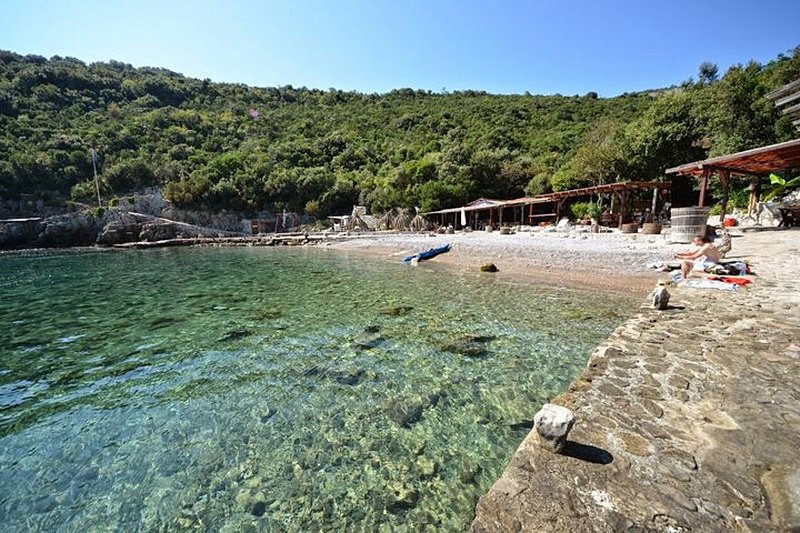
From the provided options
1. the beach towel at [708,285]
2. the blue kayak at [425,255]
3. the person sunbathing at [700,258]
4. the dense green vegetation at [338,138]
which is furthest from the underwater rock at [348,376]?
the dense green vegetation at [338,138]

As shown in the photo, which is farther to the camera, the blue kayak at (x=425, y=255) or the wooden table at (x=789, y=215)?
the blue kayak at (x=425, y=255)

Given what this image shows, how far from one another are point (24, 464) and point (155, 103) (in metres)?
96.8

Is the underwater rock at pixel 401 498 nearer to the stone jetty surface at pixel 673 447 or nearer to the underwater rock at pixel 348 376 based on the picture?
the stone jetty surface at pixel 673 447

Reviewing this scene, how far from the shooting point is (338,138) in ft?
212

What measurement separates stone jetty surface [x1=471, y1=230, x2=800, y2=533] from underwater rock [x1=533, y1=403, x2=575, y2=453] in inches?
2.9

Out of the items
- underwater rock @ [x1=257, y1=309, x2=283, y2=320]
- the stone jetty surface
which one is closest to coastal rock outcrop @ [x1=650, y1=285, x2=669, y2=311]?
the stone jetty surface

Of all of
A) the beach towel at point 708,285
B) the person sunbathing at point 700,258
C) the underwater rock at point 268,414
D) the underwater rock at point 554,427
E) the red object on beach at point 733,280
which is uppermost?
Answer: the person sunbathing at point 700,258

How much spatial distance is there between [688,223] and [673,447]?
50.8ft

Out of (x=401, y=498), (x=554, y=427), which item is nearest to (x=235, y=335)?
(x=401, y=498)

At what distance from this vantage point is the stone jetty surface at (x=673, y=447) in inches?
84.4

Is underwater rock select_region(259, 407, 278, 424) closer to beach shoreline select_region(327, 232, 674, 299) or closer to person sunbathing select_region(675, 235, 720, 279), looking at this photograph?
person sunbathing select_region(675, 235, 720, 279)

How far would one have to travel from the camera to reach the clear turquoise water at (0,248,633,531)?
3.29 m

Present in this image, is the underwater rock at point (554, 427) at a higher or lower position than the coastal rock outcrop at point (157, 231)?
lower

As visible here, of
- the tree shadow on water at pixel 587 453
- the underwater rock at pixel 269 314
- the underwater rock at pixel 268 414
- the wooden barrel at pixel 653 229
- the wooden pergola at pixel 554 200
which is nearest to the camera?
the tree shadow on water at pixel 587 453
